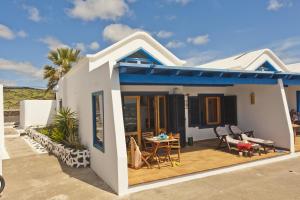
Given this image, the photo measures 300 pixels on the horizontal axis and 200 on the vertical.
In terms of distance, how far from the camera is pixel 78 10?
547 inches

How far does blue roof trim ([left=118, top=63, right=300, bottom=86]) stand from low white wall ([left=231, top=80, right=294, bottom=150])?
2.68 ft

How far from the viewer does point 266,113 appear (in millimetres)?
10609

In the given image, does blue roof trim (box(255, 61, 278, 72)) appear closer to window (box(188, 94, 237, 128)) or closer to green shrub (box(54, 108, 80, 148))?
window (box(188, 94, 237, 128))

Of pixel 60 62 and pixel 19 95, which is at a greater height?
pixel 60 62

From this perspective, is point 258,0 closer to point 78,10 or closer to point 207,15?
point 207,15

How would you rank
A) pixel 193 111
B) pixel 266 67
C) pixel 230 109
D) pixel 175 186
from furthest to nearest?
pixel 266 67 → pixel 230 109 → pixel 193 111 → pixel 175 186

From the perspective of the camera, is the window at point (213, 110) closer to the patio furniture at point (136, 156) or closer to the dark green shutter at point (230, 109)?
the dark green shutter at point (230, 109)

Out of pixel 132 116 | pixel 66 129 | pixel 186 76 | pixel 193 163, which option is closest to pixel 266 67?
pixel 186 76

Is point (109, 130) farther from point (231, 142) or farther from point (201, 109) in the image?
point (201, 109)

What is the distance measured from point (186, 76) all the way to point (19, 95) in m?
32.6

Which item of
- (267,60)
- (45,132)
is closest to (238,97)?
(267,60)

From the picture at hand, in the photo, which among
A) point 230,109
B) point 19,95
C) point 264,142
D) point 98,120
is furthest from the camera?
point 19,95

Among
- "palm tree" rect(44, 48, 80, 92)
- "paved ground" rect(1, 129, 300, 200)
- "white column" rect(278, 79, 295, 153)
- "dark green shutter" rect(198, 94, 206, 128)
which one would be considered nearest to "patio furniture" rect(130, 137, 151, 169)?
"paved ground" rect(1, 129, 300, 200)

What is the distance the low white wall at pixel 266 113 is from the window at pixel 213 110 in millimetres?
1061
